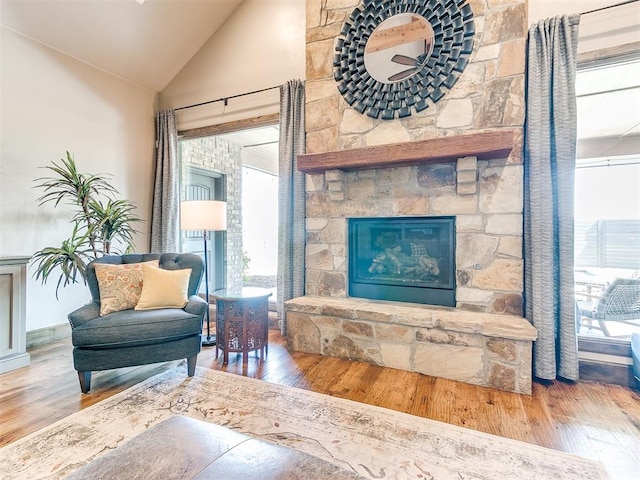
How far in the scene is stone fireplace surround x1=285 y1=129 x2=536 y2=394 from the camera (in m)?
2.35

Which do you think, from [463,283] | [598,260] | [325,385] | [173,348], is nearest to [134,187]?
[173,348]

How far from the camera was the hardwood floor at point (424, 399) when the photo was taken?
1761 millimetres

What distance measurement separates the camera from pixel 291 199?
344 centimetres

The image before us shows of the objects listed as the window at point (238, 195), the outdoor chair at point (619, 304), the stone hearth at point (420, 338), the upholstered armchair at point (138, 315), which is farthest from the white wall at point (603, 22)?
the upholstered armchair at point (138, 315)

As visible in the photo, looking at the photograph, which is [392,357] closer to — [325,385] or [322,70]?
[325,385]

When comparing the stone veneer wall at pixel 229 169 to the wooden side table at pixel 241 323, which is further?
the stone veneer wall at pixel 229 169

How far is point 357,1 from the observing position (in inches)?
116

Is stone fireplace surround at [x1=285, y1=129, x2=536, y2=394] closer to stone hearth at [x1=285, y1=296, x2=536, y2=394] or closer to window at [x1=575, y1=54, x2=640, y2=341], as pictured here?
stone hearth at [x1=285, y1=296, x2=536, y2=394]

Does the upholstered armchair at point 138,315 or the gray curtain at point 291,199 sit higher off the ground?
the gray curtain at point 291,199

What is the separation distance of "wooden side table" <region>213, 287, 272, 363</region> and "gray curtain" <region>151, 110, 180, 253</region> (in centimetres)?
185

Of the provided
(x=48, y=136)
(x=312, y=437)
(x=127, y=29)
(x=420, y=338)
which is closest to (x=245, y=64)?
(x=127, y=29)

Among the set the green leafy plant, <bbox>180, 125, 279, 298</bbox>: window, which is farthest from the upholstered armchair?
<bbox>180, 125, 279, 298</bbox>: window

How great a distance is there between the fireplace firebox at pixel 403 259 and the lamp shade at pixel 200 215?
1.26 metres

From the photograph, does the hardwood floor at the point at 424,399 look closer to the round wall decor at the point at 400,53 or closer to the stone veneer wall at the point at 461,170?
the stone veneer wall at the point at 461,170
